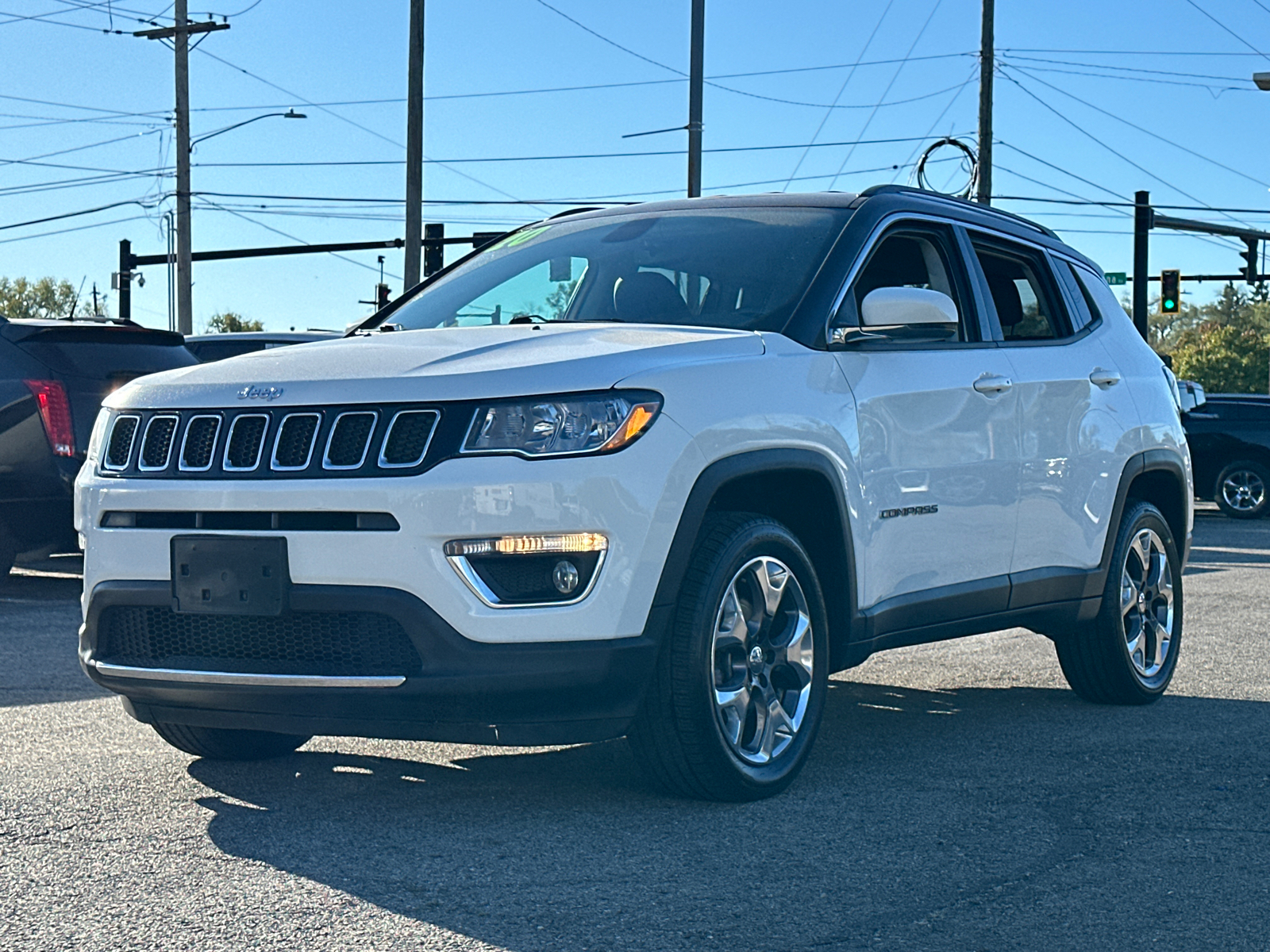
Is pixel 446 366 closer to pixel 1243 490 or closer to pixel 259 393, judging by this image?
pixel 259 393

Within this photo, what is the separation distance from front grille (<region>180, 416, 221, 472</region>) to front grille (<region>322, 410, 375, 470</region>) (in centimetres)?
39

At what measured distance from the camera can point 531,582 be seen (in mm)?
4508

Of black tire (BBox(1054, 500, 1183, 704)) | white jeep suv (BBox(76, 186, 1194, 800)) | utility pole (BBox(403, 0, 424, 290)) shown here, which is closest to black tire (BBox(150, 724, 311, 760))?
white jeep suv (BBox(76, 186, 1194, 800))

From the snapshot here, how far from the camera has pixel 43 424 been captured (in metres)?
10.4

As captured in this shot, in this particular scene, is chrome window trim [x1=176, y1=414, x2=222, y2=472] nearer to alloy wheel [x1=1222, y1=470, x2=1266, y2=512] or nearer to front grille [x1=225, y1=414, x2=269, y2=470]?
front grille [x1=225, y1=414, x2=269, y2=470]

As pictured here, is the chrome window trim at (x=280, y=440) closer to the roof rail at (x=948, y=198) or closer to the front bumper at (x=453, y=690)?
the front bumper at (x=453, y=690)

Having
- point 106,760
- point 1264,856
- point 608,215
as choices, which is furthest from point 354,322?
point 1264,856

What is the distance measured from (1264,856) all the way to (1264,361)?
131 m

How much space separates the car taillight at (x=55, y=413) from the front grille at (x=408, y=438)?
6430 mm

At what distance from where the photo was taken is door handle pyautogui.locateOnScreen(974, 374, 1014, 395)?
6098mm

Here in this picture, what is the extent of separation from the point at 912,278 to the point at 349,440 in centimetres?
262

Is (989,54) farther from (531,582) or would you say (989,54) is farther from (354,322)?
(531,582)

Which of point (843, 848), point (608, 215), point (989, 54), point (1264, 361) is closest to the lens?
point (843, 848)

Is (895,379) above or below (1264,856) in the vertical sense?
above
